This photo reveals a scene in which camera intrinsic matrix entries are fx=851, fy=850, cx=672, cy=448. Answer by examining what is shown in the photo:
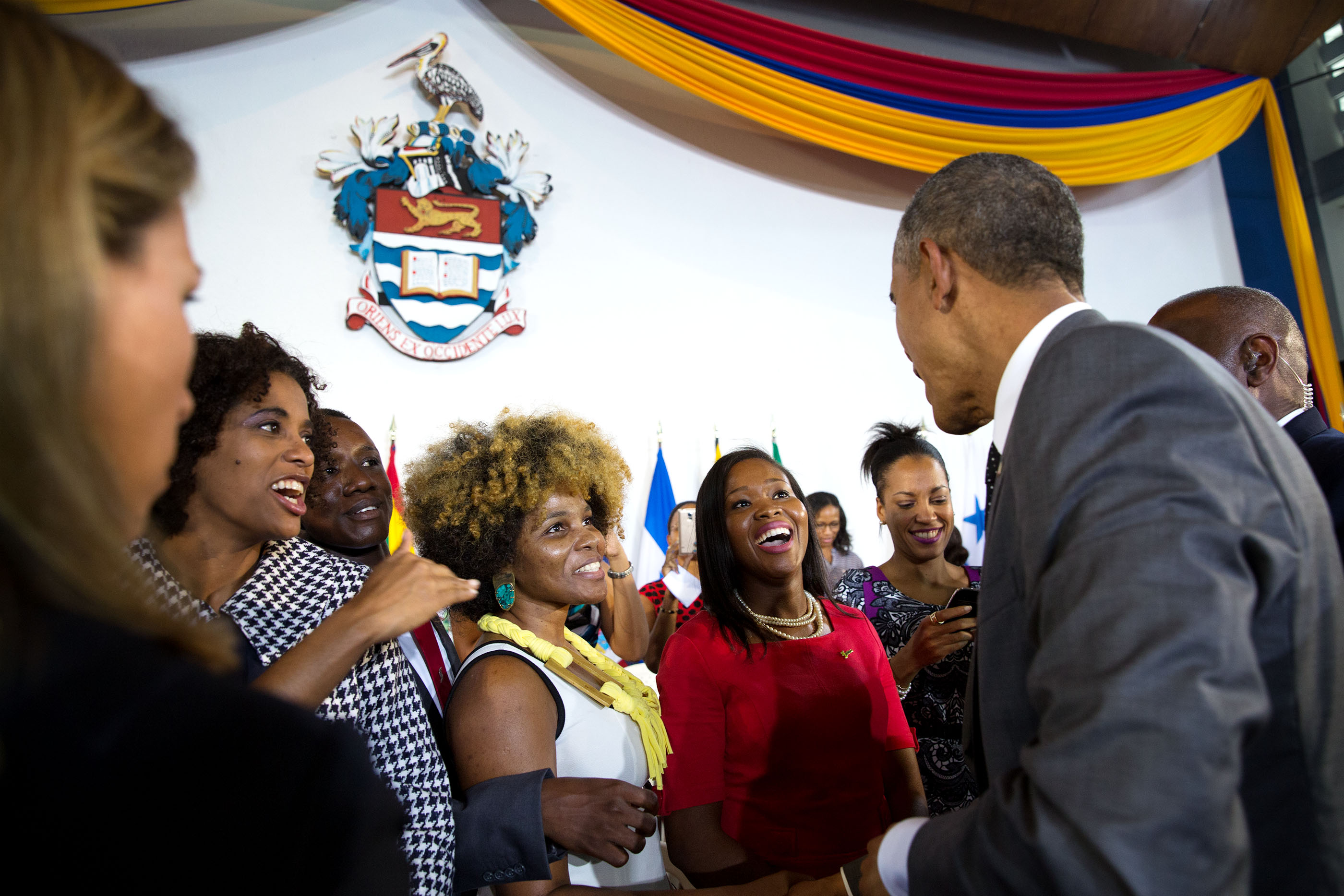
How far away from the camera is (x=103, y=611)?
583 mm

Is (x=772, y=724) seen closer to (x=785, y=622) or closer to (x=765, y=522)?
(x=785, y=622)

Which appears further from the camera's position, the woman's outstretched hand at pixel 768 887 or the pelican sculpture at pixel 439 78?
the pelican sculpture at pixel 439 78

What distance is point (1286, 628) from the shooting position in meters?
0.98

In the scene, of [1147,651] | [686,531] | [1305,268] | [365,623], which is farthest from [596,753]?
[1305,268]

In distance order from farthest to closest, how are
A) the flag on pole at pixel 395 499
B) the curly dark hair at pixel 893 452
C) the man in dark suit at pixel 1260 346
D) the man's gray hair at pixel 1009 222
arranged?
the flag on pole at pixel 395 499, the curly dark hair at pixel 893 452, the man in dark suit at pixel 1260 346, the man's gray hair at pixel 1009 222

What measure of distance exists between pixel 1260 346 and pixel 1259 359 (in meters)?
0.03

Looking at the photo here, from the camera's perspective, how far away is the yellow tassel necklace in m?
2.03

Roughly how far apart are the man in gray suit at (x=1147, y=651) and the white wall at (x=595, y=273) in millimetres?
4155

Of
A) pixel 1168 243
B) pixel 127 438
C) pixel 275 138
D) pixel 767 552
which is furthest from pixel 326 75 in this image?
pixel 1168 243

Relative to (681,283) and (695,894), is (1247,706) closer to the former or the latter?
(695,894)

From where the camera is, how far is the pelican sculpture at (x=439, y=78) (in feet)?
16.9

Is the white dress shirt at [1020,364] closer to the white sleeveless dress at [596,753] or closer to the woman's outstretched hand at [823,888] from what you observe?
the woman's outstretched hand at [823,888]

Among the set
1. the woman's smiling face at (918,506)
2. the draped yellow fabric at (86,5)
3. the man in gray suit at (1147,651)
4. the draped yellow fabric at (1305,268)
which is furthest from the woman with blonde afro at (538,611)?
the draped yellow fabric at (1305,268)

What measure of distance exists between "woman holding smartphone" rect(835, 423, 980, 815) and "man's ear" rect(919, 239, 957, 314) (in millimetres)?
1188
